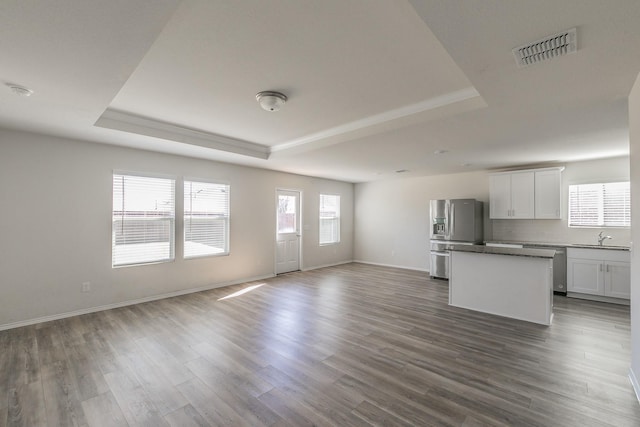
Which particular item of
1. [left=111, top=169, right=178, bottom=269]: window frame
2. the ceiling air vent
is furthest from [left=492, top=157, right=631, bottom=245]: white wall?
Result: [left=111, top=169, right=178, bottom=269]: window frame

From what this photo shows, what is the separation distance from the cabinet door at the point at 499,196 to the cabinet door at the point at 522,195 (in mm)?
86

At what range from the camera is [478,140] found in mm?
3922

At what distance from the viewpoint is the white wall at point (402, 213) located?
6785 millimetres

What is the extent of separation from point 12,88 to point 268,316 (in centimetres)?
351

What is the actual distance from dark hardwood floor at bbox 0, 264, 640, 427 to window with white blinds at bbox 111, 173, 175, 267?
0.87m

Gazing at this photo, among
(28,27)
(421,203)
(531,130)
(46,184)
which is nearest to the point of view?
(28,27)

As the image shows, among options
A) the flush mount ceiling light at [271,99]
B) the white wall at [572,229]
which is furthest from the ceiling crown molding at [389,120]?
the white wall at [572,229]

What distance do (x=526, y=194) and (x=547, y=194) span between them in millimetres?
Answer: 325

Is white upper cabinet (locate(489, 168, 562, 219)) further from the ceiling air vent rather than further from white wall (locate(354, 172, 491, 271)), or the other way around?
the ceiling air vent

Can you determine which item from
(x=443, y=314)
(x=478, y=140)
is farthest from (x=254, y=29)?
(x=443, y=314)

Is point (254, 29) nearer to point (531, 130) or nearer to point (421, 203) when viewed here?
point (531, 130)

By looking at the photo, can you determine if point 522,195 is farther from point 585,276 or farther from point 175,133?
point 175,133

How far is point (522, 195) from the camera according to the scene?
223 inches

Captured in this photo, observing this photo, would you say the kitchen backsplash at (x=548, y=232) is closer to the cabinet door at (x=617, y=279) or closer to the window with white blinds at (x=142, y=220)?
the cabinet door at (x=617, y=279)
